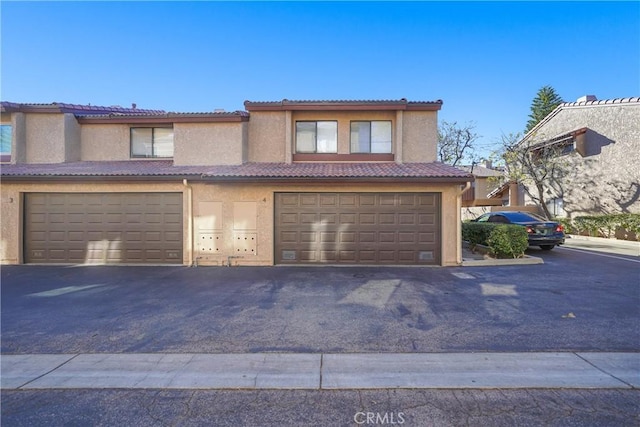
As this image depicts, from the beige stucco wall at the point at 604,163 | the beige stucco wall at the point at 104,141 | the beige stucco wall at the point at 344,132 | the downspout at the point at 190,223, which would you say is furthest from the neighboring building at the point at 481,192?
the beige stucco wall at the point at 104,141

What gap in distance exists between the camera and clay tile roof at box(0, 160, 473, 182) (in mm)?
9555

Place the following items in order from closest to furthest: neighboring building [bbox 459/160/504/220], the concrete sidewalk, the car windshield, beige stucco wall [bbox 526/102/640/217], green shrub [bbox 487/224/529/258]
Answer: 1. the concrete sidewalk
2. green shrub [bbox 487/224/529/258]
3. the car windshield
4. beige stucco wall [bbox 526/102/640/217]
5. neighboring building [bbox 459/160/504/220]

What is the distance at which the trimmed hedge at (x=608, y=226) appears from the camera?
15586 millimetres

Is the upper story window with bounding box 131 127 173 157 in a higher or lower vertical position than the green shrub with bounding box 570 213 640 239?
higher

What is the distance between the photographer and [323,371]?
12.0ft

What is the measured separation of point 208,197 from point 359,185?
511 cm

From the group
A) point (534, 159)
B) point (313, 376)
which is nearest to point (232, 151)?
point (313, 376)

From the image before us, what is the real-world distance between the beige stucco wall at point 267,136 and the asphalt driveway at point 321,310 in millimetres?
4785

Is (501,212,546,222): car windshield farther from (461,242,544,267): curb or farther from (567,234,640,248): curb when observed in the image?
(567,234,640,248): curb

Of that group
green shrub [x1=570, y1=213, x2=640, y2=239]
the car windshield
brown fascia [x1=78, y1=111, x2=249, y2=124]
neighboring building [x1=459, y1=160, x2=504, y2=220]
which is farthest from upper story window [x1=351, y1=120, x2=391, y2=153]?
green shrub [x1=570, y1=213, x2=640, y2=239]

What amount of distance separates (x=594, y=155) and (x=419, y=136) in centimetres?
1477

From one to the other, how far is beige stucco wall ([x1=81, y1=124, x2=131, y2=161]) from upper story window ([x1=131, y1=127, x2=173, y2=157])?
0.25 metres

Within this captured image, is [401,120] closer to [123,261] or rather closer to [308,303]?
[308,303]

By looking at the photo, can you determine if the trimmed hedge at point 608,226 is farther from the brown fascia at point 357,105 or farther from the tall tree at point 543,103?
the tall tree at point 543,103
